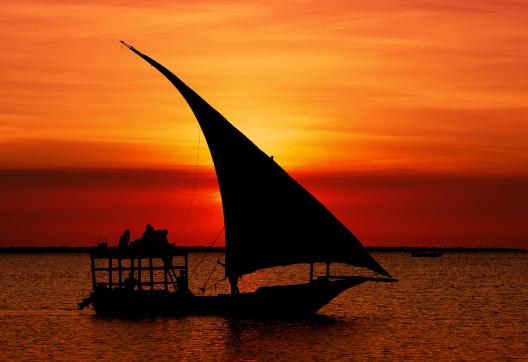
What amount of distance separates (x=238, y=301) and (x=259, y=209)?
4.60 meters

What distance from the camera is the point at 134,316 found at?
53.3 meters

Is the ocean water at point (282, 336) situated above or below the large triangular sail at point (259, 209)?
below

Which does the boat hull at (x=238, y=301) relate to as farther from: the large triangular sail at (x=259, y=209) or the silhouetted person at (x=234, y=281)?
the large triangular sail at (x=259, y=209)

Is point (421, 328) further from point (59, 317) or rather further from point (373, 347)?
point (59, 317)

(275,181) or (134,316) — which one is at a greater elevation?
(275,181)

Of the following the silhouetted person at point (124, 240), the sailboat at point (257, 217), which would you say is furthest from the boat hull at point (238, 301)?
the silhouetted person at point (124, 240)

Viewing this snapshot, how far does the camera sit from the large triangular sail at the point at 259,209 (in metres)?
47.7

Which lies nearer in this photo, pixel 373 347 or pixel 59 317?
pixel 373 347

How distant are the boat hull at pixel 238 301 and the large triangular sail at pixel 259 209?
2.00 meters

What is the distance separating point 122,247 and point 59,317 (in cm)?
1181

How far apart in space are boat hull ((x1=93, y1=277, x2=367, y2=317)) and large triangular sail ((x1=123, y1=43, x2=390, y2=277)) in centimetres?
200

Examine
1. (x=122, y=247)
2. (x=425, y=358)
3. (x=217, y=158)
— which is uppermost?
(x=217, y=158)

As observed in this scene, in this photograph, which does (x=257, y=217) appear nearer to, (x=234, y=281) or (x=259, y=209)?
(x=259, y=209)

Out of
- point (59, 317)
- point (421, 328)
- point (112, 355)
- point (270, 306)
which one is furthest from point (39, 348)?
point (421, 328)
